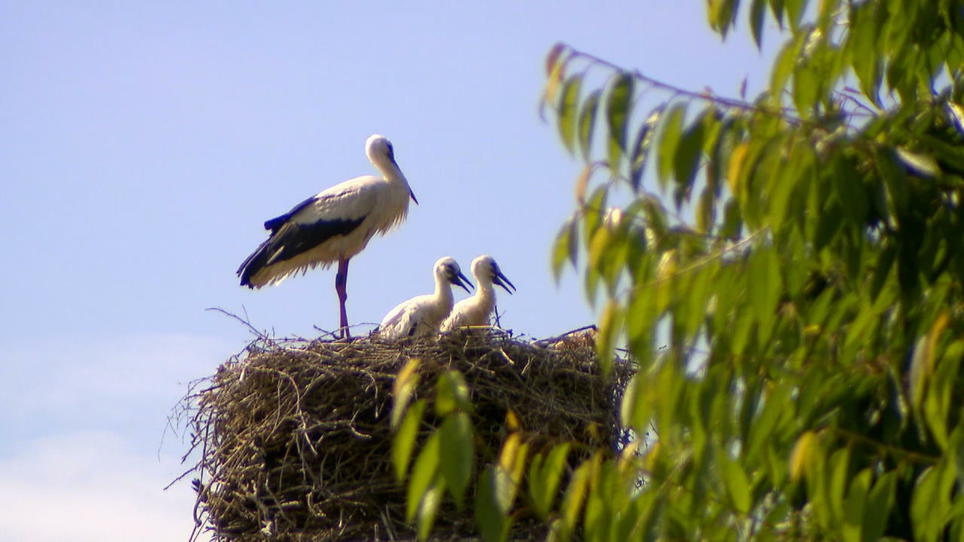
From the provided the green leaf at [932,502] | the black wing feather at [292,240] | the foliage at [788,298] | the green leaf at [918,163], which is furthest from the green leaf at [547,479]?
the black wing feather at [292,240]

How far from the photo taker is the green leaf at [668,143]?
2.76 m

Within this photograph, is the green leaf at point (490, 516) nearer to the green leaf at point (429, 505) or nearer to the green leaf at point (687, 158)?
the green leaf at point (429, 505)

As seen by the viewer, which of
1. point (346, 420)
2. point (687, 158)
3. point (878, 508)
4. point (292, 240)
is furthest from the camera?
point (292, 240)

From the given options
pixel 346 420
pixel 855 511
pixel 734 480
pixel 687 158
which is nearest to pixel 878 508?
pixel 855 511

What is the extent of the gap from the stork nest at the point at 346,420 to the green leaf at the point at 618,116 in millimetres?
4314

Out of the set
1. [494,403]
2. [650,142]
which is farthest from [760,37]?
[494,403]

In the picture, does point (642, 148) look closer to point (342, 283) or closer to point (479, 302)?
point (479, 302)

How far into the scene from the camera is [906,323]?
2834mm

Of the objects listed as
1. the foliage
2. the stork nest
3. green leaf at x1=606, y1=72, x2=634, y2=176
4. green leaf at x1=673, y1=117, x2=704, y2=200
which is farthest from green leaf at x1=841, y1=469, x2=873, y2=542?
the stork nest

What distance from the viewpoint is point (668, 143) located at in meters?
2.77

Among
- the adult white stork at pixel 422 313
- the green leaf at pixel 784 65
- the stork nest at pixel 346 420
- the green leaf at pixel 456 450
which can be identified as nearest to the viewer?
the green leaf at pixel 456 450

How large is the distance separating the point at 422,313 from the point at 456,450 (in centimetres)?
773

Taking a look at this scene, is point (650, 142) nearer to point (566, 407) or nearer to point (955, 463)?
point (955, 463)

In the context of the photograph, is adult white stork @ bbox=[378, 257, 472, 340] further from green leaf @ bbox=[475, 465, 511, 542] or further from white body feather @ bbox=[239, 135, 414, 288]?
green leaf @ bbox=[475, 465, 511, 542]
